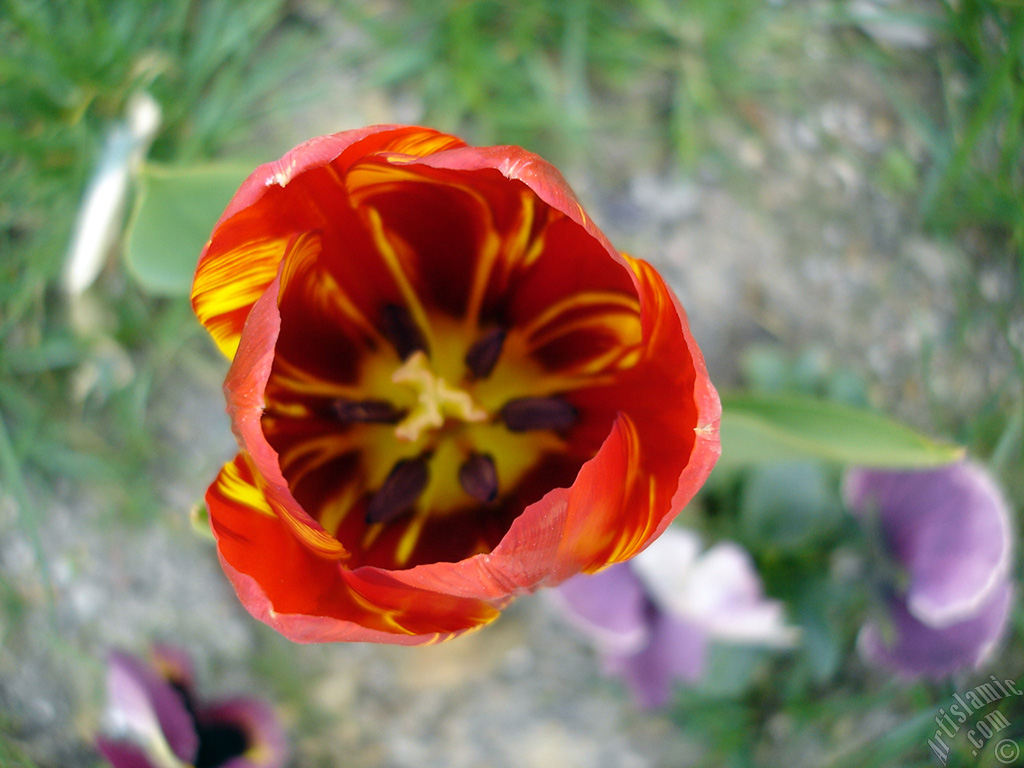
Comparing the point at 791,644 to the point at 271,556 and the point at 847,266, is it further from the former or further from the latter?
the point at 271,556

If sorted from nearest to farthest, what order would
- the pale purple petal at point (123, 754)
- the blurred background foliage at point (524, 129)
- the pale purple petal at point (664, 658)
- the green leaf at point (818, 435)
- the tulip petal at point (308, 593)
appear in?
1. the tulip petal at point (308, 593)
2. the green leaf at point (818, 435)
3. the pale purple petal at point (123, 754)
4. the pale purple petal at point (664, 658)
5. the blurred background foliage at point (524, 129)

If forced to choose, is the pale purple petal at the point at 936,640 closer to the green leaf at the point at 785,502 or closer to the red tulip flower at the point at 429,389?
the green leaf at the point at 785,502

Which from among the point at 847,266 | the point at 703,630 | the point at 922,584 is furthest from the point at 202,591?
the point at 847,266

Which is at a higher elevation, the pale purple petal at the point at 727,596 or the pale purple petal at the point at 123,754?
the pale purple petal at the point at 727,596

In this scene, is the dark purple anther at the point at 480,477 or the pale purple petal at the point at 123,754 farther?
the pale purple petal at the point at 123,754

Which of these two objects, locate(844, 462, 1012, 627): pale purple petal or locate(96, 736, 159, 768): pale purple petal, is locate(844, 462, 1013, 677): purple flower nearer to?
locate(844, 462, 1012, 627): pale purple petal

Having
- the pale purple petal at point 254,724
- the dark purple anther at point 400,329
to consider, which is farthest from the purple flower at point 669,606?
the pale purple petal at point 254,724
